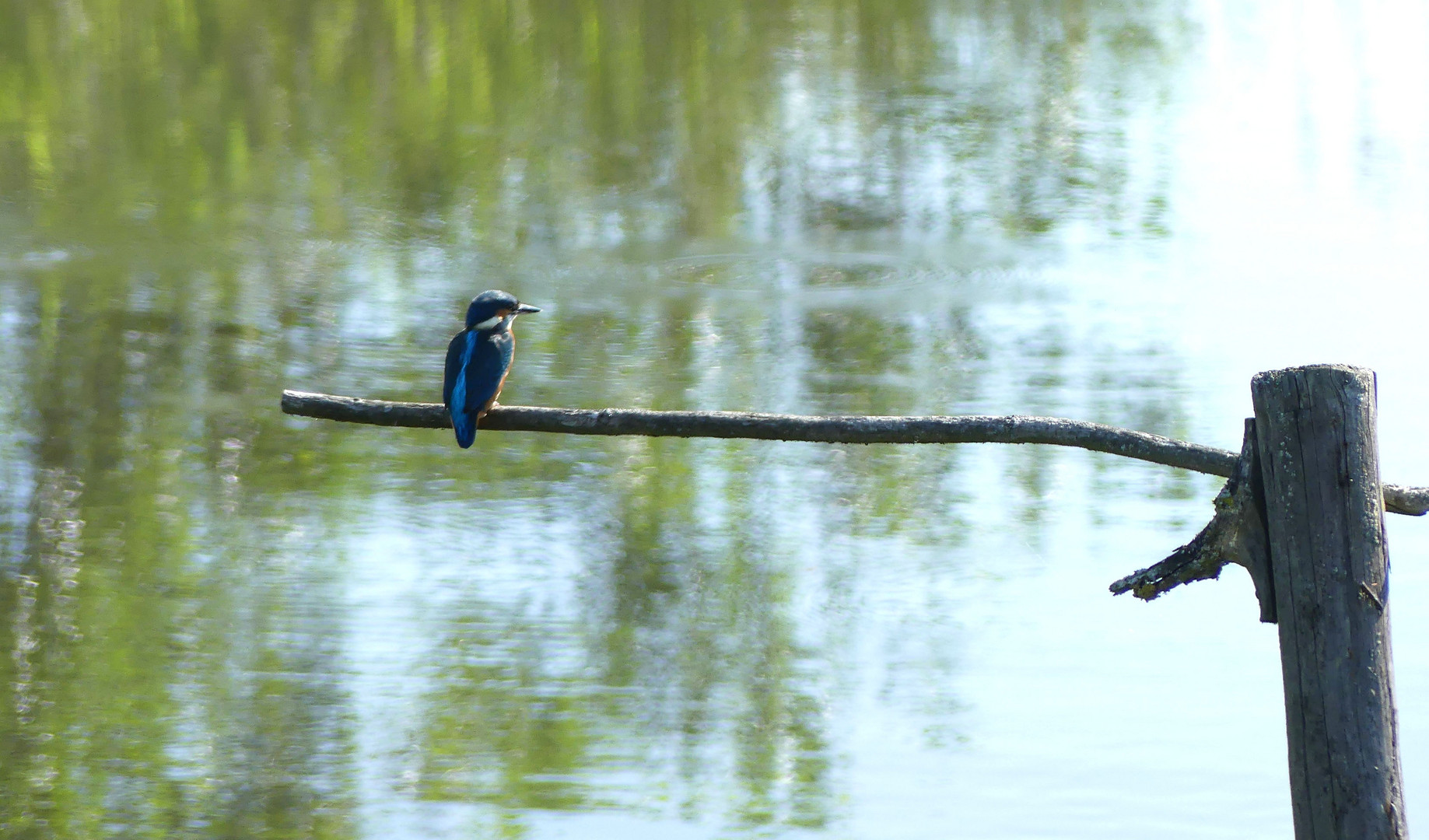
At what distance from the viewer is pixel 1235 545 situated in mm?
2230

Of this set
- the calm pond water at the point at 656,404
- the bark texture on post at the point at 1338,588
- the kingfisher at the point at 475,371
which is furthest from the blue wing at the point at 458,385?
the bark texture on post at the point at 1338,588

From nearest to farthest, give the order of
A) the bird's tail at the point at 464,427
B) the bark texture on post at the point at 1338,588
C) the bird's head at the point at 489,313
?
the bark texture on post at the point at 1338,588
the bird's tail at the point at 464,427
the bird's head at the point at 489,313

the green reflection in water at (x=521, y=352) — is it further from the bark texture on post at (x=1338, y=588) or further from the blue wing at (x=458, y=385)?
the bark texture on post at (x=1338, y=588)

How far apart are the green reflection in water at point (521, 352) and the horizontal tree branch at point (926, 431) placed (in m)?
1.63

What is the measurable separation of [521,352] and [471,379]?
3.86 metres

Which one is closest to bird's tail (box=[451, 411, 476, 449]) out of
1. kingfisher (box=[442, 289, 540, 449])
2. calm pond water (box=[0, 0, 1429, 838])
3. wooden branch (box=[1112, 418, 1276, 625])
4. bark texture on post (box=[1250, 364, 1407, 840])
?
kingfisher (box=[442, 289, 540, 449])

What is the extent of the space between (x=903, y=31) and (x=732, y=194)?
415 centimetres

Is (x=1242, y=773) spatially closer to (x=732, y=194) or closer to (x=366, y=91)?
(x=732, y=194)

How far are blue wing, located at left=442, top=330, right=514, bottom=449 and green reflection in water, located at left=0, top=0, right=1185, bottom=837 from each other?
3.88 ft

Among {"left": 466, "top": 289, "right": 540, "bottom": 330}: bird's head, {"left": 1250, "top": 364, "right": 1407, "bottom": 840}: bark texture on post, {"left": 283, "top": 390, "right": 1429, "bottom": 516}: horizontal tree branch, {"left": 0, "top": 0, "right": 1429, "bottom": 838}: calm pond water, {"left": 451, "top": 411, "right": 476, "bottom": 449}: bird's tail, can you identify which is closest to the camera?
{"left": 1250, "top": 364, "right": 1407, "bottom": 840}: bark texture on post

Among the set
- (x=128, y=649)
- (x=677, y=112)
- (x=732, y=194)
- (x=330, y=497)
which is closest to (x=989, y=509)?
(x=330, y=497)

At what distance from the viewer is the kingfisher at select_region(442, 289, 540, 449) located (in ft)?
10.6

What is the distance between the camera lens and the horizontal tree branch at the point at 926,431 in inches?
97.1

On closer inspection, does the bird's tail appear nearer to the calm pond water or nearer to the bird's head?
the bird's head
